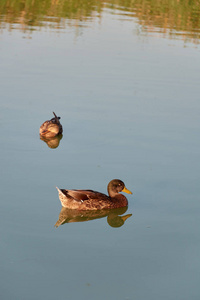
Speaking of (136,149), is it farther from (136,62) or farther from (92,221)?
(136,62)

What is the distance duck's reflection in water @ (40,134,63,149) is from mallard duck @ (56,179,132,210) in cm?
346

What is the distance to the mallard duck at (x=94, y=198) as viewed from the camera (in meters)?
10.5

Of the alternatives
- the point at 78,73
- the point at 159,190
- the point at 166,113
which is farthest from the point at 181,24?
the point at 159,190

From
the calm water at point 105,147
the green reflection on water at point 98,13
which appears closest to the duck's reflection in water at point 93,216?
the calm water at point 105,147

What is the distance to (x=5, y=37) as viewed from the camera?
971 inches

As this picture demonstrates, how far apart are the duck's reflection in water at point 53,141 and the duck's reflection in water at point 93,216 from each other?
3621 millimetres

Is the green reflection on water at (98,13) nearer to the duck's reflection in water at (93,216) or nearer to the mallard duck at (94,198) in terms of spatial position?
the mallard duck at (94,198)

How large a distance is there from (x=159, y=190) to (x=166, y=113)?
563 centimetres

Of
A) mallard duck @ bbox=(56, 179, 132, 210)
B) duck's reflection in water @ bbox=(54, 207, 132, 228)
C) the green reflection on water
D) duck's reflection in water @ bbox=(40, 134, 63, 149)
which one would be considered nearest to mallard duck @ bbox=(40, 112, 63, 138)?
duck's reflection in water @ bbox=(40, 134, 63, 149)

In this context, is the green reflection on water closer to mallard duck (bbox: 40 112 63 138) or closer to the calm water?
the calm water

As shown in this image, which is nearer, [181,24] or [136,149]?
[136,149]

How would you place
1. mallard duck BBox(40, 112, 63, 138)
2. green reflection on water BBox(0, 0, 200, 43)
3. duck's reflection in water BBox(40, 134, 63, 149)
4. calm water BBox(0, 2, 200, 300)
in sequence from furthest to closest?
green reflection on water BBox(0, 0, 200, 43) → mallard duck BBox(40, 112, 63, 138) → duck's reflection in water BBox(40, 134, 63, 149) → calm water BBox(0, 2, 200, 300)

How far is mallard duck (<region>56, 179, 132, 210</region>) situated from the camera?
10.5 meters

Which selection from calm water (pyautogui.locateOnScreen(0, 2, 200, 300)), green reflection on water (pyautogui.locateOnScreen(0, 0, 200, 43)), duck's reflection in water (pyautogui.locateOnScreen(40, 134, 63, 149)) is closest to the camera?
calm water (pyautogui.locateOnScreen(0, 2, 200, 300))
